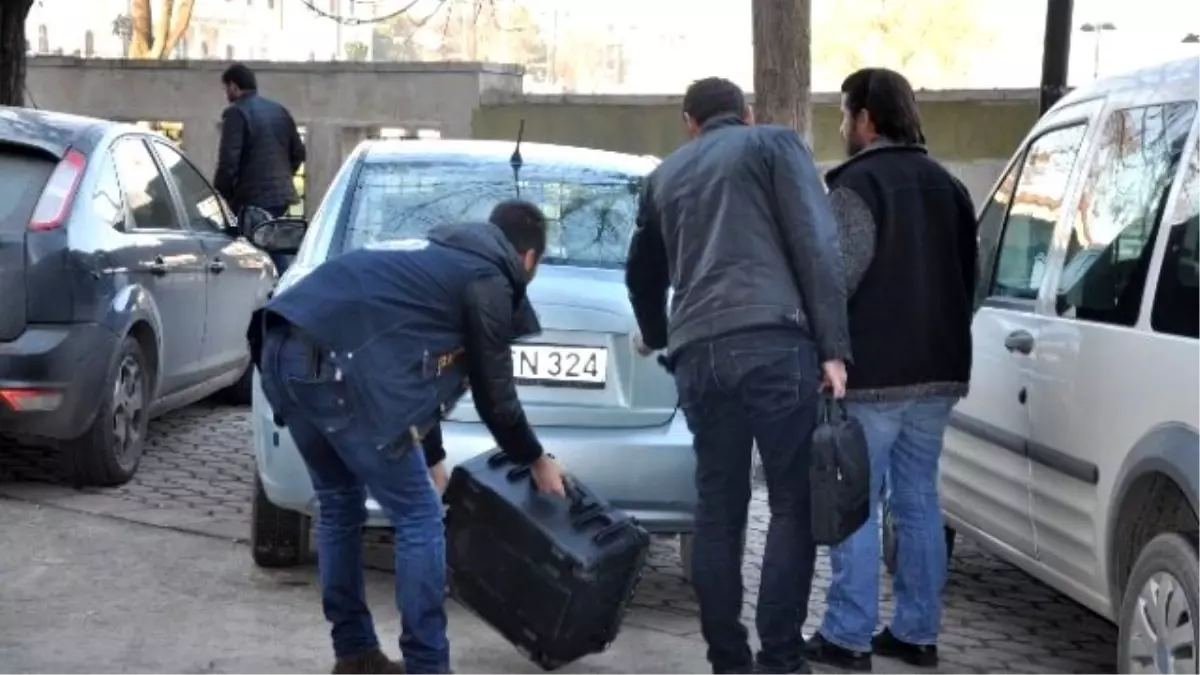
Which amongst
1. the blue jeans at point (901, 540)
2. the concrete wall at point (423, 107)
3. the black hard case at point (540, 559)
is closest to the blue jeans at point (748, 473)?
the black hard case at point (540, 559)

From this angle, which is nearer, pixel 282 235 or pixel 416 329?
pixel 416 329

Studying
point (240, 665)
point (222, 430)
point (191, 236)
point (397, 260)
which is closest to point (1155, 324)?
point (397, 260)

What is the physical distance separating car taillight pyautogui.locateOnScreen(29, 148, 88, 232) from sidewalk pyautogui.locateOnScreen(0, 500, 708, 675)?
1.26 metres

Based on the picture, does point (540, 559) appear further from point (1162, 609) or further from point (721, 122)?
point (1162, 609)

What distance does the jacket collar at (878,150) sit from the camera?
18.7 ft

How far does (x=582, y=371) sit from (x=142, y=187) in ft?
11.3

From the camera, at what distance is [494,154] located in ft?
23.7

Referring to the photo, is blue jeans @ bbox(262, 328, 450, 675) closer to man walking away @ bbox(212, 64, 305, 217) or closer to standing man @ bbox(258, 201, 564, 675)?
standing man @ bbox(258, 201, 564, 675)

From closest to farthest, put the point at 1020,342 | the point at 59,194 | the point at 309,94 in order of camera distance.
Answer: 1. the point at 1020,342
2. the point at 59,194
3. the point at 309,94

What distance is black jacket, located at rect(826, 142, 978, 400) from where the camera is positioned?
5.59 m

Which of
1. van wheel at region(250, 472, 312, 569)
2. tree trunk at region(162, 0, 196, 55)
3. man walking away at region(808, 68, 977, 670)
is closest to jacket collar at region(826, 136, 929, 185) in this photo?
man walking away at region(808, 68, 977, 670)

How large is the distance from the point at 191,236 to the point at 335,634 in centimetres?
425

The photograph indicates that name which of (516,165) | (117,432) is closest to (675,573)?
(516,165)

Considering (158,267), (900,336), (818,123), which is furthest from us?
(818,123)
